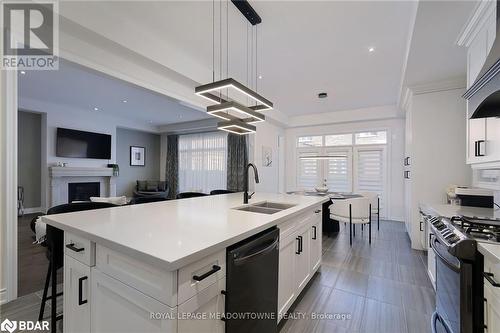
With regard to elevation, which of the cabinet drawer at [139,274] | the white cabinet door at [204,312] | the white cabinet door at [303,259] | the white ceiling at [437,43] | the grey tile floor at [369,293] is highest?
the white ceiling at [437,43]

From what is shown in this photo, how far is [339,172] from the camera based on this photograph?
6484mm

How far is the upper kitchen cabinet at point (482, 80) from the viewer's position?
149cm

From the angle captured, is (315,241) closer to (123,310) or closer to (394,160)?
(123,310)

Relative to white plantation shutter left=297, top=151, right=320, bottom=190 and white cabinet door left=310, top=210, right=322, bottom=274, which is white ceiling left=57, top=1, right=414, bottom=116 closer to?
white cabinet door left=310, top=210, right=322, bottom=274

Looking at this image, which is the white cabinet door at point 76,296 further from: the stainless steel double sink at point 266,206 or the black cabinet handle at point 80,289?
the stainless steel double sink at point 266,206

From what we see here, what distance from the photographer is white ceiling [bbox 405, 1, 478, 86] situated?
192 cm

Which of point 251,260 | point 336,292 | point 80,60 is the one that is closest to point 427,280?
point 336,292

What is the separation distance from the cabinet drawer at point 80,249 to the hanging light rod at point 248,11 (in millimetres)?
→ 2473

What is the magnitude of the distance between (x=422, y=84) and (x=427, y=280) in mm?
2886

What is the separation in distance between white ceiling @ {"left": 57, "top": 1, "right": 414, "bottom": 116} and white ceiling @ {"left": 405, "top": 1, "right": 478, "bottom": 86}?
305 millimetres

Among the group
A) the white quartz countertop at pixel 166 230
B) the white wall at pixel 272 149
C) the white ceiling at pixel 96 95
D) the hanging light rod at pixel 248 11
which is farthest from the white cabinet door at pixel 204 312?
the white wall at pixel 272 149

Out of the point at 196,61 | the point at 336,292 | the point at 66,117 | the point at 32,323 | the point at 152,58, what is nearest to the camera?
the point at 32,323

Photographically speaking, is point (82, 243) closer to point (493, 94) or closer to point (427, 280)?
point (493, 94)

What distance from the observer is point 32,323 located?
1.85m
